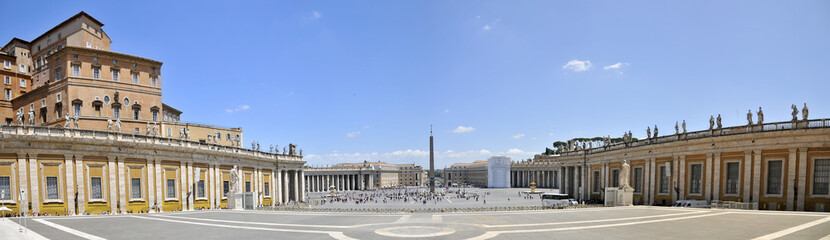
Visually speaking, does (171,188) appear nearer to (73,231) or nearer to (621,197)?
(73,231)

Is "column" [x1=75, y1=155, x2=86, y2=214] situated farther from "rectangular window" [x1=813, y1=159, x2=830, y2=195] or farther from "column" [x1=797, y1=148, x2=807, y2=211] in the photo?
"rectangular window" [x1=813, y1=159, x2=830, y2=195]

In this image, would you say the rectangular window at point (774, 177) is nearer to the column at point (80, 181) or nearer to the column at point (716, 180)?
the column at point (716, 180)

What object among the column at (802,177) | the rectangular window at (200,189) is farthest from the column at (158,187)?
the column at (802,177)

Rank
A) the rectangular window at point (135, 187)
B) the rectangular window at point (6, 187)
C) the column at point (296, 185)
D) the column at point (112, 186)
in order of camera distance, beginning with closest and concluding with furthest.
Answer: the rectangular window at point (6, 187) → the column at point (112, 186) → the rectangular window at point (135, 187) → the column at point (296, 185)

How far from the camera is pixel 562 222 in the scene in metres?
23.1

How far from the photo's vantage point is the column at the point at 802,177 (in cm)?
3028

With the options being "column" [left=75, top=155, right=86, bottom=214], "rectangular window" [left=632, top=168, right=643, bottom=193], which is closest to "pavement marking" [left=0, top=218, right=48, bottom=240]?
"column" [left=75, top=155, right=86, bottom=214]

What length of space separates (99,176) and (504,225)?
31616mm

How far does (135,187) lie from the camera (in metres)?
33.9

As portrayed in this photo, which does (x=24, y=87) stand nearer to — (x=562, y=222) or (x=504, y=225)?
(x=504, y=225)

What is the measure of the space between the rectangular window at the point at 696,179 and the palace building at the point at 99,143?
42774mm

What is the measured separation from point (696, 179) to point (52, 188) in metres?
54.4

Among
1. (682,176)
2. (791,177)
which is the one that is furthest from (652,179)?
(791,177)

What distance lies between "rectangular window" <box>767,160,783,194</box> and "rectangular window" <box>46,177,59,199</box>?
55.9 meters
